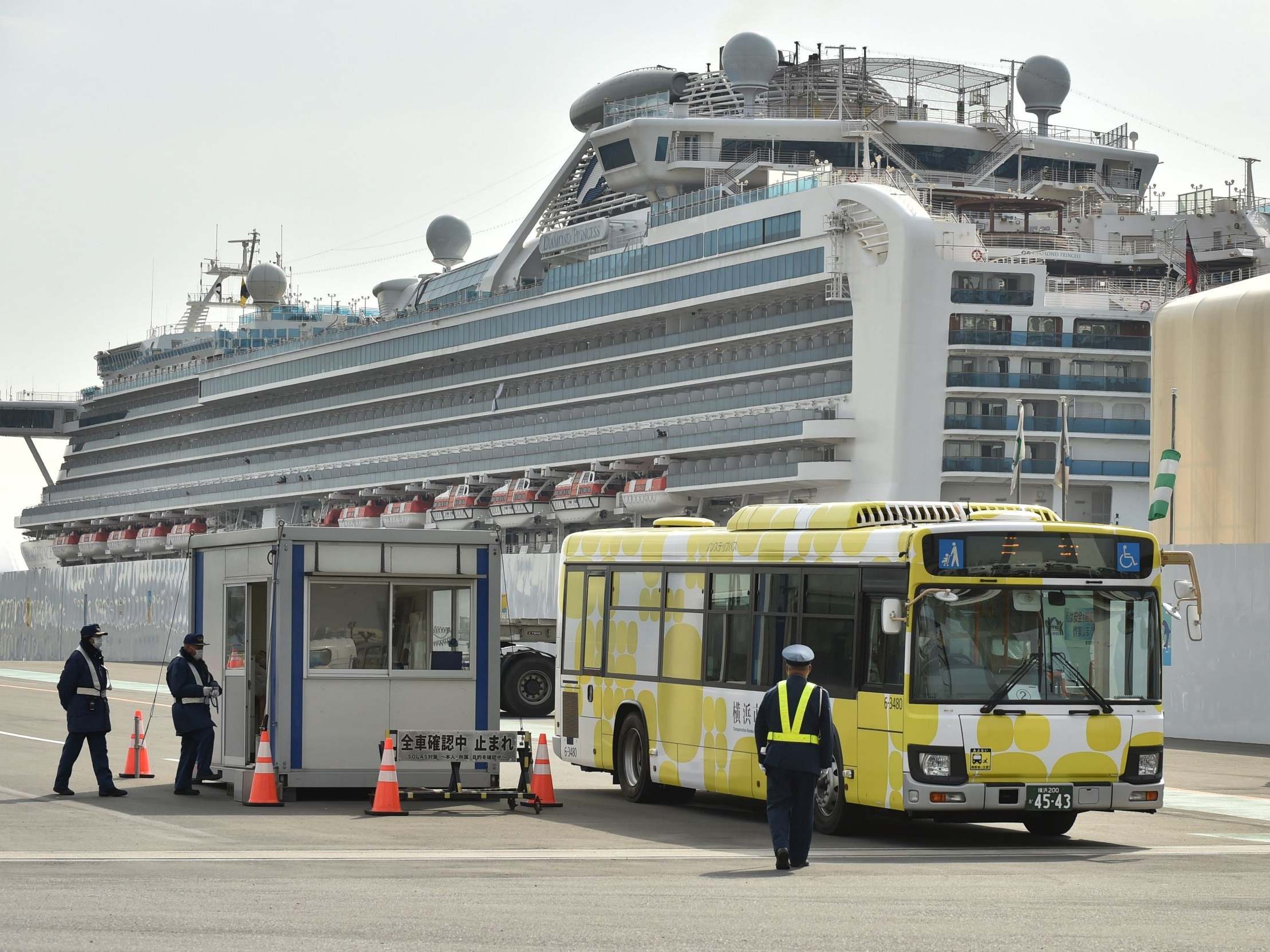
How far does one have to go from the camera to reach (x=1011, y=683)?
49.3ft

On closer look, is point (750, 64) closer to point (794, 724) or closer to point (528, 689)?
point (528, 689)

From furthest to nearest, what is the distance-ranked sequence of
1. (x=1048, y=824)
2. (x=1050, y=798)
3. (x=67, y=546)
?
(x=67, y=546), (x=1048, y=824), (x=1050, y=798)

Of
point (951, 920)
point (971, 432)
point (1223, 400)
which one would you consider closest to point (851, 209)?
point (971, 432)

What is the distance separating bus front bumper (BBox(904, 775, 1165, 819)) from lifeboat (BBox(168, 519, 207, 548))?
90153mm

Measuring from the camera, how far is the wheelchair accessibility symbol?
15695mm

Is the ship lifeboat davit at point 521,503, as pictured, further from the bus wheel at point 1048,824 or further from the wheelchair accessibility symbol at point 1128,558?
the wheelchair accessibility symbol at point 1128,558

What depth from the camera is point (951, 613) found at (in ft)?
49.7

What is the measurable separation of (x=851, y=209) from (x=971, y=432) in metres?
7.54

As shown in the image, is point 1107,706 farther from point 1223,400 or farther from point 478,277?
point 478,277

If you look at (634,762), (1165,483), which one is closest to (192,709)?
(634,762)

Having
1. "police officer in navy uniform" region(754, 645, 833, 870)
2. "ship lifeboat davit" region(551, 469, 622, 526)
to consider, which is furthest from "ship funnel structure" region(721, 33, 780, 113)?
"police officer in navy uniform" region(754, 645, 833, 870)

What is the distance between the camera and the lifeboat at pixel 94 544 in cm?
11531

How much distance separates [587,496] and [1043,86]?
24361mm

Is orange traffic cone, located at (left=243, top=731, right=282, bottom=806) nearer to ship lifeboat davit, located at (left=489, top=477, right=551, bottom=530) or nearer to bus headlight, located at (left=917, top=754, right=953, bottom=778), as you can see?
bus headlight, located at (left=917, top=754, right=953, bottom=778)
